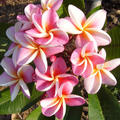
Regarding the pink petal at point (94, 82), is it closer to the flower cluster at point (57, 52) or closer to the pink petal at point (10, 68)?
the flower cluster at point (57, 52)

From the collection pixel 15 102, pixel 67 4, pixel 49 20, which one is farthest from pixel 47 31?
pixel 15 102

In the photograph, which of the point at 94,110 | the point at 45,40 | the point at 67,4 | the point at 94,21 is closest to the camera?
the point at 45,40

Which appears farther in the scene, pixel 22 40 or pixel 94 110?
pixel 94 110

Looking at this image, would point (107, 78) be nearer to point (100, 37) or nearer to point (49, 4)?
point (100, 37)

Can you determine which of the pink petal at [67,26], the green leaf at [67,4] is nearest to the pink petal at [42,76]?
the pink petal at [67,26]

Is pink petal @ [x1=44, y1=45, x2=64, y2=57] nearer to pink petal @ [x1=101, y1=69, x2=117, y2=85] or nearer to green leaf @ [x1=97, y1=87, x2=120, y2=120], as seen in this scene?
pink petal @ [x1=101, y1=69, x2=117, y2=85]

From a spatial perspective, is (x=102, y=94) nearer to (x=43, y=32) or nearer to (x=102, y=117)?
(x=102, y=117)
